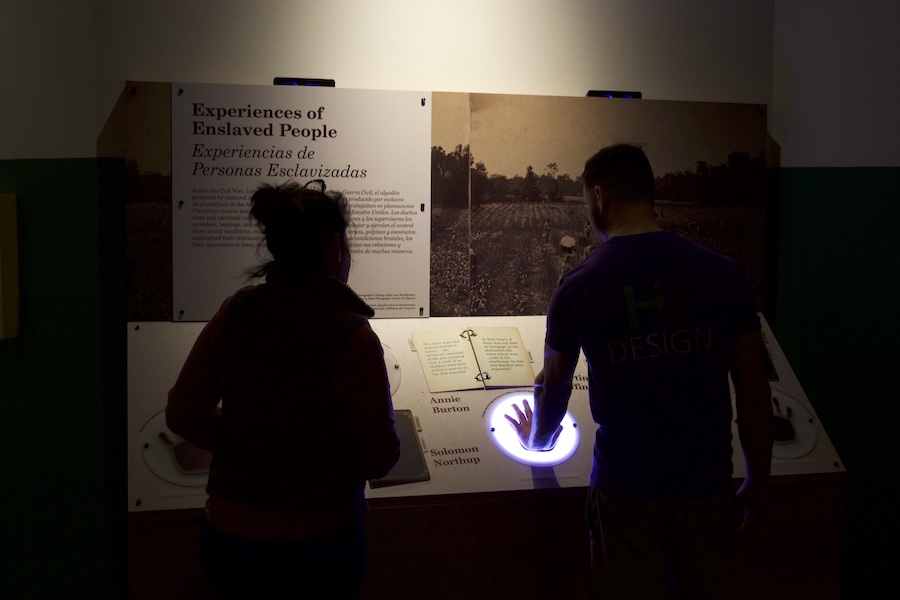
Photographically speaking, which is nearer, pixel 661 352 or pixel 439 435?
pixel 661 352

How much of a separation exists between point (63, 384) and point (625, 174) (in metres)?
2.08

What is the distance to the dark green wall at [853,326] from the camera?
107 inches

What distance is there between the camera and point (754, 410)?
1.71m

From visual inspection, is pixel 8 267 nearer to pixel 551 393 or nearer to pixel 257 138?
pixel 257 138

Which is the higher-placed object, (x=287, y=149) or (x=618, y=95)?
(x=618, y=95)

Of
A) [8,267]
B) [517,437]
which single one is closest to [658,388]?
[517,437]

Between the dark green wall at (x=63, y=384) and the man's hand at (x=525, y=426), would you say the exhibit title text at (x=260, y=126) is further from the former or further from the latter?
the man's hand at (x=525, y=426)

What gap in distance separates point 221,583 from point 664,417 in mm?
1009

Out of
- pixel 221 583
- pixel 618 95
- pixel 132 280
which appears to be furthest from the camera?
pixel 618 95

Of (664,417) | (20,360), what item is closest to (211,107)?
(20,360)

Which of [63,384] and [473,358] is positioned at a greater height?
[473,358]

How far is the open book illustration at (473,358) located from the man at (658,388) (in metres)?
0.79

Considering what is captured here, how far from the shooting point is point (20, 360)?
99.6 inches

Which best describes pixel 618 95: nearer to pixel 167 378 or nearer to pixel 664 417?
pixel 664 417
